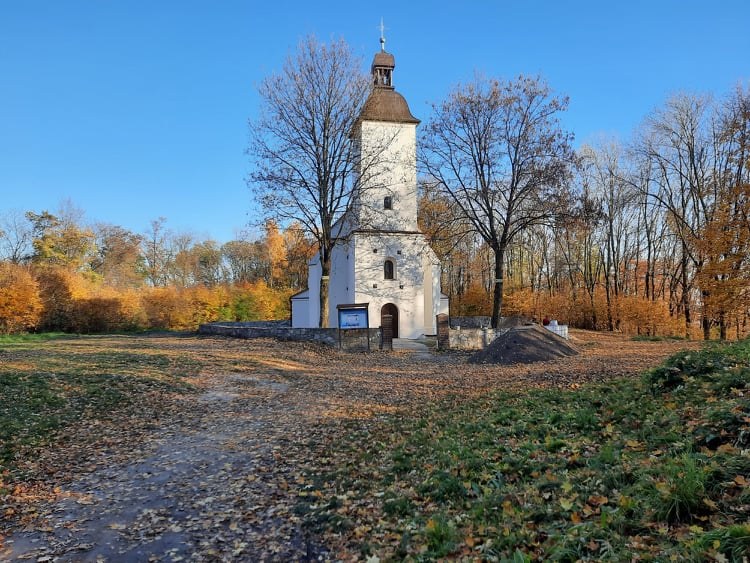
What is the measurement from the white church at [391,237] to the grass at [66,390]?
1328cm

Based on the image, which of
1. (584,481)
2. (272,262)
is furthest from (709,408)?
(272,262)

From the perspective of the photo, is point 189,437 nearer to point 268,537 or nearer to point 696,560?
point 268,537

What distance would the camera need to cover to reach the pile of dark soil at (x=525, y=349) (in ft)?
47.6

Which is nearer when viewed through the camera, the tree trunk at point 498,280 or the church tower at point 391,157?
the tree trunk at point 498,280

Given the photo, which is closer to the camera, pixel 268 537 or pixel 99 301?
pixel 268 537

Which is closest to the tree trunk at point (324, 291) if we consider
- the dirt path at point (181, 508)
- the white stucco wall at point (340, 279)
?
the white stucco wall at point (340, 279)

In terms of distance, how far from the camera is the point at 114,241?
161 ft

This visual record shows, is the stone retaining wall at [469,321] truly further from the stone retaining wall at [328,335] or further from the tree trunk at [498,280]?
the stone retaining wall at [328,335]

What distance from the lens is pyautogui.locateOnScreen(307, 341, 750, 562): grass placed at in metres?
3.00

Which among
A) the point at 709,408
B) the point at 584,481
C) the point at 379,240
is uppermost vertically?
the point at 379,240

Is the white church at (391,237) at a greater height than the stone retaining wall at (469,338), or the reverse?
the white church at (391,237)

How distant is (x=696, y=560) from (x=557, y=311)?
33.9m

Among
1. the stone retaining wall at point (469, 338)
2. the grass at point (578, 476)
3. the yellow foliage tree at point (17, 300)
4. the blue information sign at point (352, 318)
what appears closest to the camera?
the grass at point (578, 476)

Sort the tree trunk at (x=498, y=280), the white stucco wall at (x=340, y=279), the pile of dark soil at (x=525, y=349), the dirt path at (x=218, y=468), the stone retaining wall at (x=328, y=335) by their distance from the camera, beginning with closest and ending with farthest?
1. the dirt path at (x=218, y=468)
2. the pile of dark soil at (x=525, y=349)
3. the stone retaining wall at (x=328, y=335)
4. the tree trunk at (x=498, y=280)
5. the white stucco wall at (x=340, y=279)
